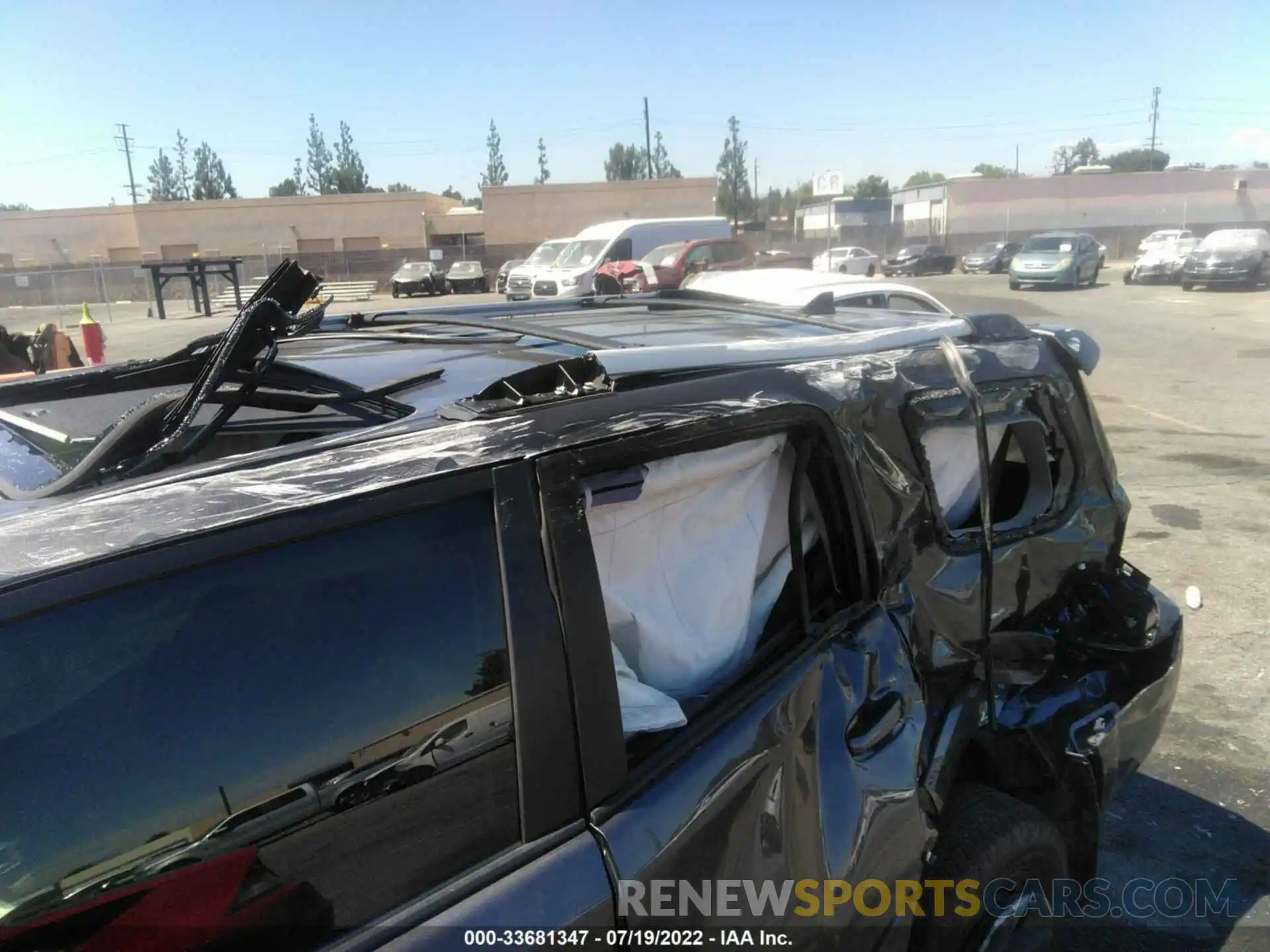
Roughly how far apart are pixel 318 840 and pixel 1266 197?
64850mm

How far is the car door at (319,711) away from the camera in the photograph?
115 cm

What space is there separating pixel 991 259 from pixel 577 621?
43.1 meters

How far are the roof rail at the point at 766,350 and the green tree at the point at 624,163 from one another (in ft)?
380

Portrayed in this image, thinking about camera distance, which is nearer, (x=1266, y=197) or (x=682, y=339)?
(x=682, y=339)

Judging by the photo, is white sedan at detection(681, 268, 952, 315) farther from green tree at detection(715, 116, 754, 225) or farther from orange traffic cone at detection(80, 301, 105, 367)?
green tree at detection(715, 116, 754, 225)

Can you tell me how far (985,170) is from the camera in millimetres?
110938

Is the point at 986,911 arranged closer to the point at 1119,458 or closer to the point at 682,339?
the point at 682,339

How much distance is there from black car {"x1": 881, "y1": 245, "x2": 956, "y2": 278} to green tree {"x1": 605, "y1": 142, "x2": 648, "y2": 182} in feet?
251

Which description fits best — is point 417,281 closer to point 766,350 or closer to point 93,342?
point 93,342

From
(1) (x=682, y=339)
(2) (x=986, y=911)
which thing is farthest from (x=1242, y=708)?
(1) (x=682, y=339)

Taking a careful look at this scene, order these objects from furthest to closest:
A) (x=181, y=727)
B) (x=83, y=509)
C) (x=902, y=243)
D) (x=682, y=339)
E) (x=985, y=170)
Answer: (x=985, y=170), (x=902, y=243), (x=682, y=339), (x=83, y=509), (x=181, y=727)

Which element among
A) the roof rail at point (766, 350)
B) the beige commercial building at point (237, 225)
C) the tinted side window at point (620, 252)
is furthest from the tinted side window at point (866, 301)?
the beige commercial building at point (237, 225)

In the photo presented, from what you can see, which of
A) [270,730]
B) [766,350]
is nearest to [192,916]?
[270,730]

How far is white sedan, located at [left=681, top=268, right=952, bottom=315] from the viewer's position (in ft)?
26.1
